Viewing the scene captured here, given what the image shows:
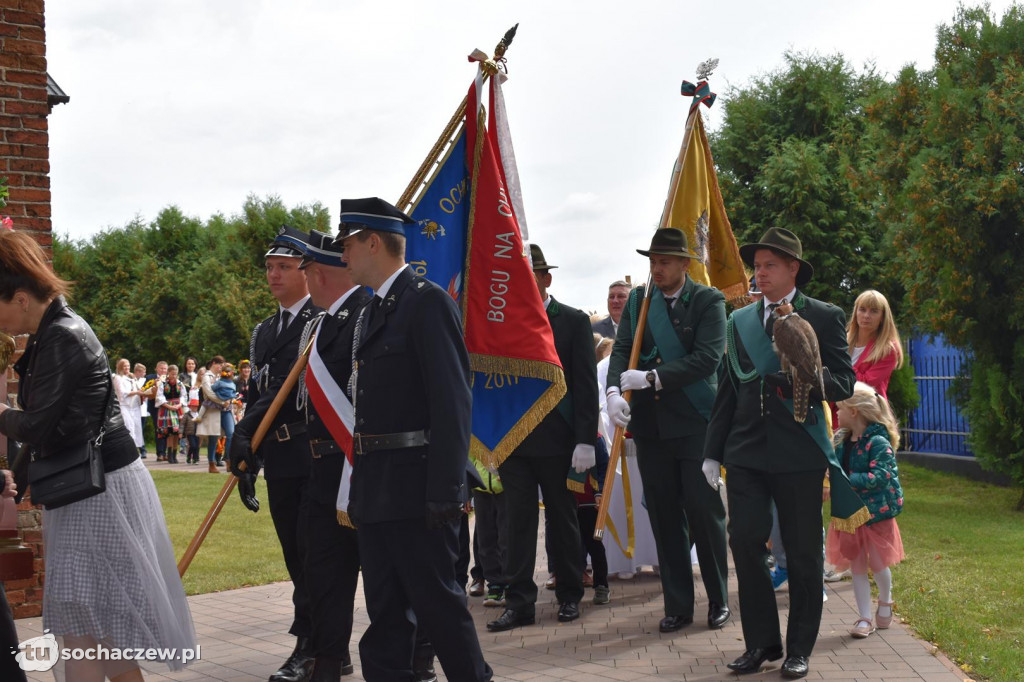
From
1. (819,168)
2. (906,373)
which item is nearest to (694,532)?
(906,373)

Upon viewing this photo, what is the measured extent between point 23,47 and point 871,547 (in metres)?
6.32

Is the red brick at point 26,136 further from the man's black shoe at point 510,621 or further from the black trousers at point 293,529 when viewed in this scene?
the man's black shoe at point 510,621

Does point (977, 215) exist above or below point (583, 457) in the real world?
above

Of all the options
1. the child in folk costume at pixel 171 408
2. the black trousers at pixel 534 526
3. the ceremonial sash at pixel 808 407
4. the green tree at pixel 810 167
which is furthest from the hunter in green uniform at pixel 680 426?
the child in folk costume at pixel 171 408

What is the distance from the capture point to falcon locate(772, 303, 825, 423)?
18.2ft

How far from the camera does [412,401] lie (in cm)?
449

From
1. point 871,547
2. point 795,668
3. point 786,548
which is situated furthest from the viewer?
point 871,547

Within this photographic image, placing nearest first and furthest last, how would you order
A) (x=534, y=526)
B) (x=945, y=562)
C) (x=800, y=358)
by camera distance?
(x=800, y=358)
(x=534, y=526)
(x=945, y=562)

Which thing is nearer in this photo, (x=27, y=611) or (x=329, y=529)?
(x=329, y=529)

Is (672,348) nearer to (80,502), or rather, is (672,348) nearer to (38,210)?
(80,502)

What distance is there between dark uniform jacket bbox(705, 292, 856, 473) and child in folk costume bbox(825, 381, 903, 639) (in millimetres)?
1109

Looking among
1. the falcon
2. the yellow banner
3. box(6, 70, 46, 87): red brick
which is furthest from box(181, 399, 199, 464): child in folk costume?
the falcon

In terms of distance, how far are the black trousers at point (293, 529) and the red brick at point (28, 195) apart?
285 cm

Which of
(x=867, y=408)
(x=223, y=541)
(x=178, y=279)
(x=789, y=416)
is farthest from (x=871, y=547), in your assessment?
(x=178, y=279)
